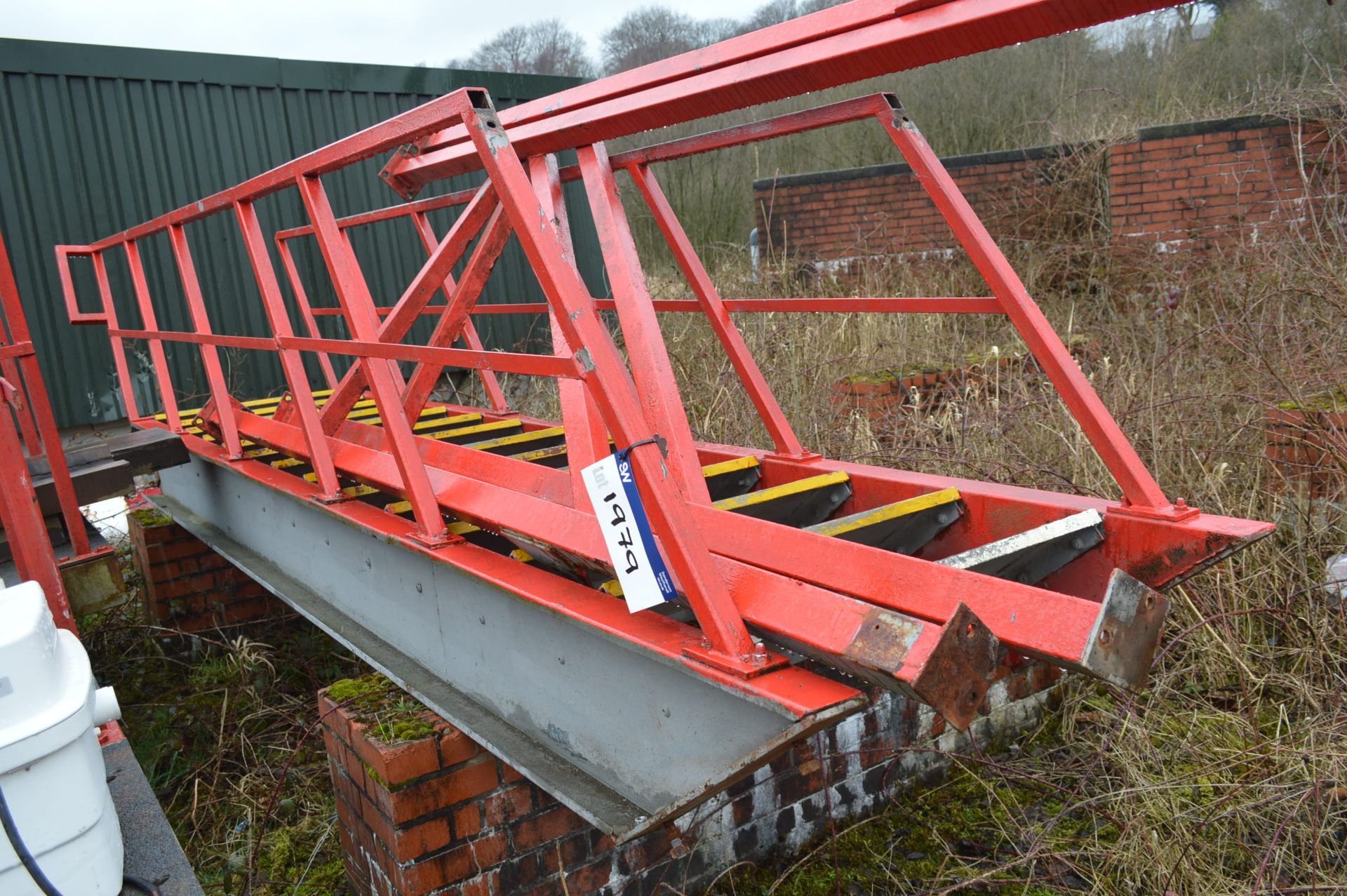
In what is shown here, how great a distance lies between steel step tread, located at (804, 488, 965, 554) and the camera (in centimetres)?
257

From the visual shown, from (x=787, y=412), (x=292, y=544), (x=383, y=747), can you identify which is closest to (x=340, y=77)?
(x=787, y=412)

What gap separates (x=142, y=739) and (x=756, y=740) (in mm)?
3529

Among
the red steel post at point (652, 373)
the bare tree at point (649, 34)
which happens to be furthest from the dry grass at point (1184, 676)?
the bare tree at point (649, 34)

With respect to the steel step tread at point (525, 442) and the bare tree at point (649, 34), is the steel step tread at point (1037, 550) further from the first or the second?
the bare tree at point (649, 34)

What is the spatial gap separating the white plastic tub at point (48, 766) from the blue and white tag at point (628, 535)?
102 centimetres

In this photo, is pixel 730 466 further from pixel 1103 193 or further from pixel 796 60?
pixel 1103 193

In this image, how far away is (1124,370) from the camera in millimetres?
5156

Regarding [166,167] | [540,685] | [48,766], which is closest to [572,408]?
[540,685]

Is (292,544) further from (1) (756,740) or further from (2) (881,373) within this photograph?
(2) (881,373)

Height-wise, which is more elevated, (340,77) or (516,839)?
(340,77)

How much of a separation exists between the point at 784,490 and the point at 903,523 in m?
0.36

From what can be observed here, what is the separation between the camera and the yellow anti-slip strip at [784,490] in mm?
2781

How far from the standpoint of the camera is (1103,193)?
9156 mm

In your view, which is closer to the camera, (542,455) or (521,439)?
(542,455)
